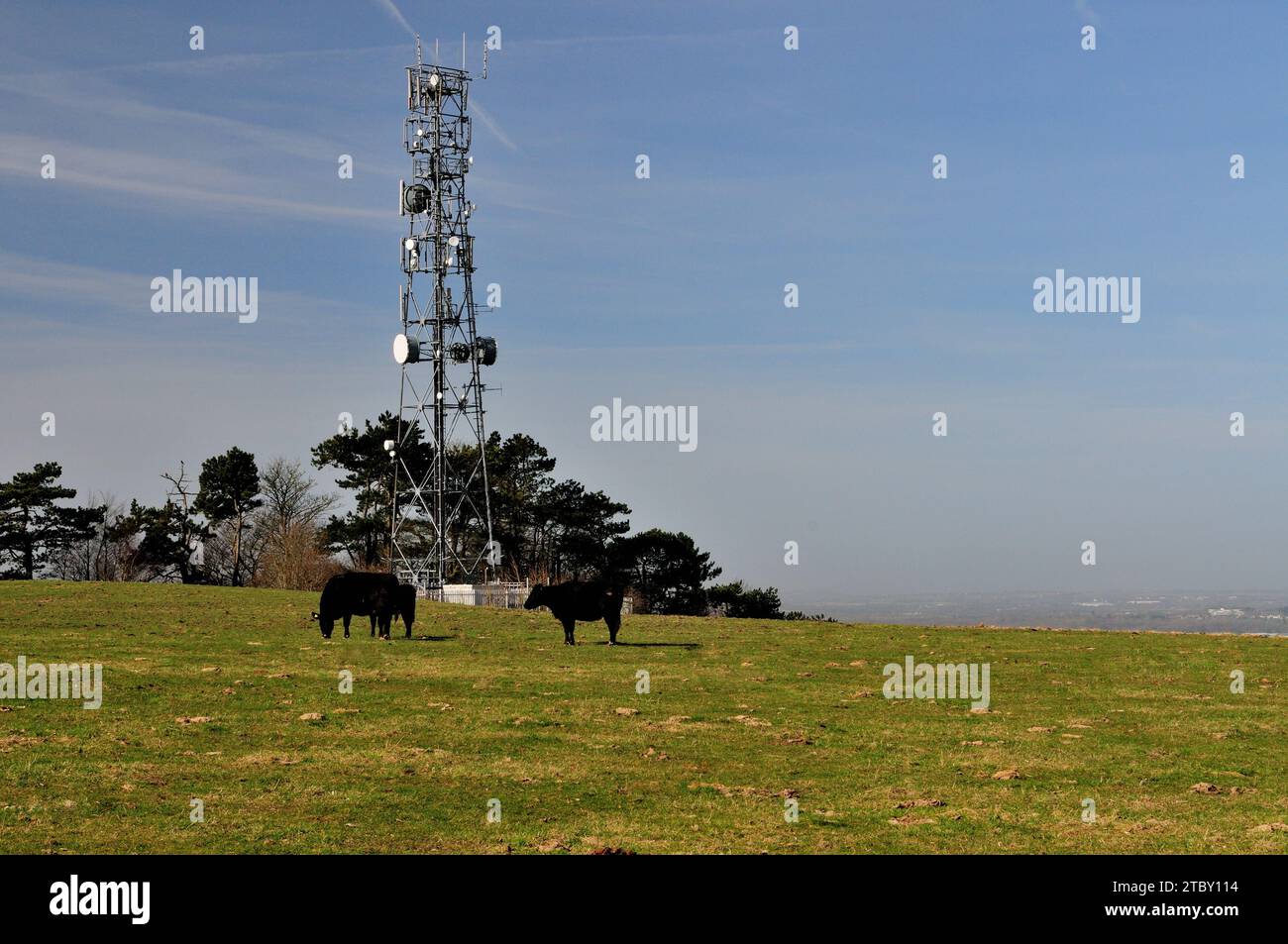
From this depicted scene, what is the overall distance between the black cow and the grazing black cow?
14.4 ft

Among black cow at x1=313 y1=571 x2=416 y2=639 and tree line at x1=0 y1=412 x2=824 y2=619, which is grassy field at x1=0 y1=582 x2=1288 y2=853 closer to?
black cow at x1=313 y1=571 x2=416 y2=639

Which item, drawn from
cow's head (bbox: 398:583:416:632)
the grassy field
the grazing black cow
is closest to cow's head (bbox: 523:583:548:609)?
the grazing black cow

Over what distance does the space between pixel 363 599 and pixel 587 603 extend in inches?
258

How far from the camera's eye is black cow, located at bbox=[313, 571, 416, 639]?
125ft

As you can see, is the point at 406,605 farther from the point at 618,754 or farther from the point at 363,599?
the point at 618,754

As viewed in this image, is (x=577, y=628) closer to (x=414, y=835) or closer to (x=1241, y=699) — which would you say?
(x=1241, y=699)

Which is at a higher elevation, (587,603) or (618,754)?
(587,603)

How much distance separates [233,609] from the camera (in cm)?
4925

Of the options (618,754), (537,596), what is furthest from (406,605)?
(618,754)

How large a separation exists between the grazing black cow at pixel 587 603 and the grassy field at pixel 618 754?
8.24 ft

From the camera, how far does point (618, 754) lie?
1934 cm

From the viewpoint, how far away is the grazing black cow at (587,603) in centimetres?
3788

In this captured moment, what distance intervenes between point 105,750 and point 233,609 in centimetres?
3170

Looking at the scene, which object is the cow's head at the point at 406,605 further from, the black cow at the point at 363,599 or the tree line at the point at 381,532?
the tree line at the point at 381,532
